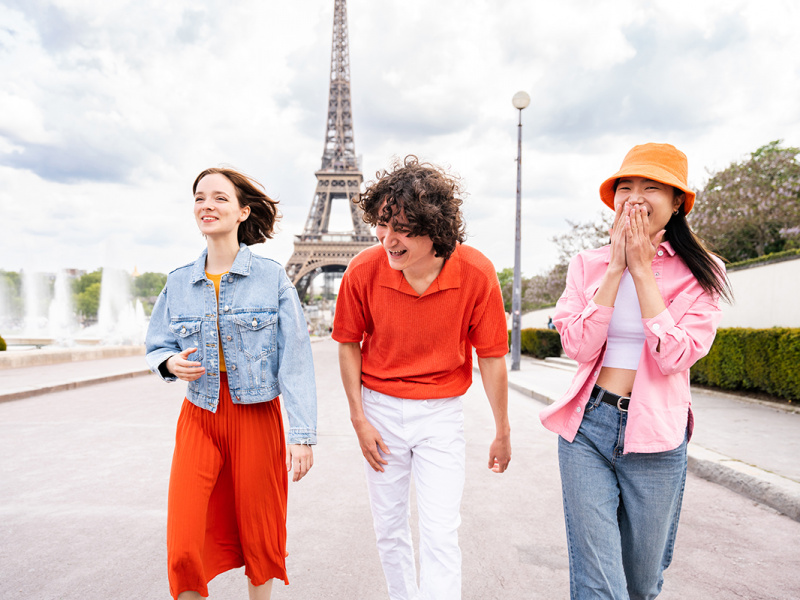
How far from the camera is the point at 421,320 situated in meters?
2.39

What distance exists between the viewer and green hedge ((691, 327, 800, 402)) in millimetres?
7702

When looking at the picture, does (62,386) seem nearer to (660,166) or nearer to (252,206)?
(252,206)

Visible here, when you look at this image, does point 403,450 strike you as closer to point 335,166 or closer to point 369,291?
point 369,291

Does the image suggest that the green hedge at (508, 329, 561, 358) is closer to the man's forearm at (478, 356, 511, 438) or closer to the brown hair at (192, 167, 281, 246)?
the man's forearm at (478, 356, 511, 438)

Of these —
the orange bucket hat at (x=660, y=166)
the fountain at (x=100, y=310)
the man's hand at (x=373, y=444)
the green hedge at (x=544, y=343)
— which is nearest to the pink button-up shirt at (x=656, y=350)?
the orange bucket hat at (x=660, y=166)

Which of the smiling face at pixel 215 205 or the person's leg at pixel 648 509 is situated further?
the smiling face at pixel 215 205

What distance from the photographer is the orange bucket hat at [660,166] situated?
1.97m

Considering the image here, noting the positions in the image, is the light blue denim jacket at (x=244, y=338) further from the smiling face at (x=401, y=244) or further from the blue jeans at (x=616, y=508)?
the blue jeans at (x=616, y=508)

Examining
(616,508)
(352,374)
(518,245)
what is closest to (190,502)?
(352,374)

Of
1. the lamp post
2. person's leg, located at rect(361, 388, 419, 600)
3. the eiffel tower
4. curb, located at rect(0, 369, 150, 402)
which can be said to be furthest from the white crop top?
the eiffel tower

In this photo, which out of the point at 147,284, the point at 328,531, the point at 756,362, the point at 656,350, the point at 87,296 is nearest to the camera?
the point at 656,350

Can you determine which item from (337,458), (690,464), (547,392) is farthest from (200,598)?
(547,392)

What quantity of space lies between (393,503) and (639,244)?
A: 141cm

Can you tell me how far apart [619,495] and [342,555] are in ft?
6.06
